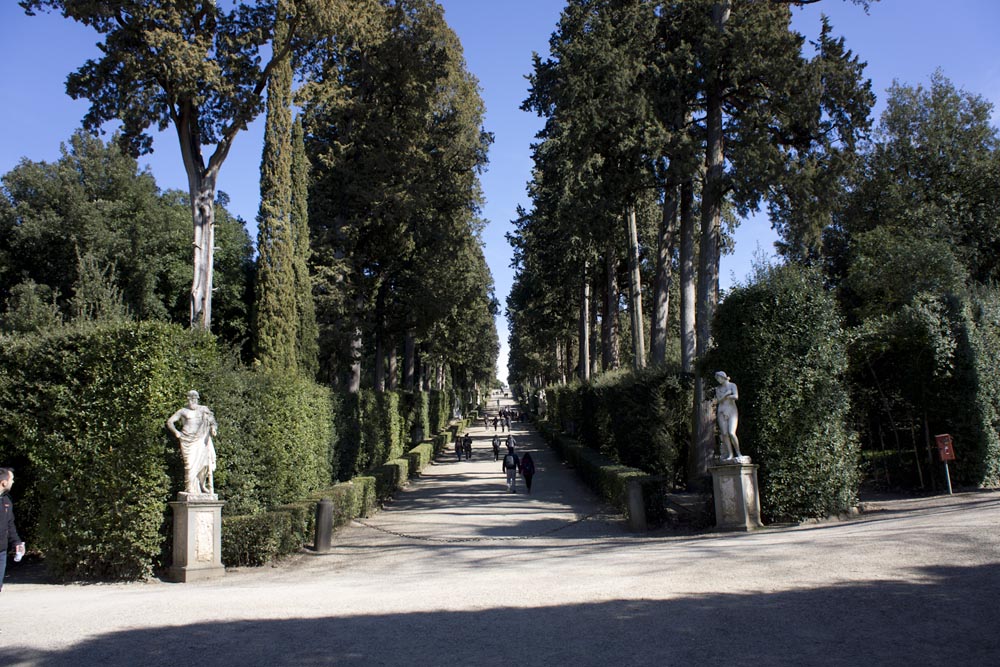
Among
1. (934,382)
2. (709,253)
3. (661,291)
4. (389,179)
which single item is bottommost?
(934,382)

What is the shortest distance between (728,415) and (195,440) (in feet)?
29.2

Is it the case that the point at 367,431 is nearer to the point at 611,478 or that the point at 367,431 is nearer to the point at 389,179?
the point at 389,179

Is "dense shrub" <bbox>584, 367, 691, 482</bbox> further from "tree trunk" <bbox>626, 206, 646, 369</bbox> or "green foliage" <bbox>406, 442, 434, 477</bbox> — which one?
"green foliage" <bbox>406, 442, 434, 477</bbox>

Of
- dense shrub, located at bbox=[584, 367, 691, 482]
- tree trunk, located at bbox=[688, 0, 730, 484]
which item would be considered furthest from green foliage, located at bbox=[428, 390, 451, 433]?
tree trunk, located at bbox=[688, 0, 730, 484]

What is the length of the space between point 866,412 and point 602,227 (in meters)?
8.51

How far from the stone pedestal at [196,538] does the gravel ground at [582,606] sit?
0.95 feet

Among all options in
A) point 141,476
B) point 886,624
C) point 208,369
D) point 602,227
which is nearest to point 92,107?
point 208,369

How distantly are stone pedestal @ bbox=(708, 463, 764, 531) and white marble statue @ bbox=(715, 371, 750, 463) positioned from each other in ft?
0.69

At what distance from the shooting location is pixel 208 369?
38.4ft

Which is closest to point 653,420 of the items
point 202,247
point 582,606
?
point 202,247

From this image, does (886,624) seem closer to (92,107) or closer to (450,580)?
(450,580)

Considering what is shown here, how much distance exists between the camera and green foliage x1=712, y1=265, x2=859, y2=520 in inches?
507

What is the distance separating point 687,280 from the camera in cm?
1986

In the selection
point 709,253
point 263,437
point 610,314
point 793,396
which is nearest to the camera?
point 793,396
